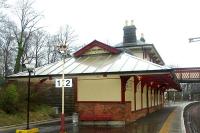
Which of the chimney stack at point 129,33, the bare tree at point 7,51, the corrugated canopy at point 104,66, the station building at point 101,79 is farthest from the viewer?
→ the bare tree at point 7,51

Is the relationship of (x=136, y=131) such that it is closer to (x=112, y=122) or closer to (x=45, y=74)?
(x=112, y=122)

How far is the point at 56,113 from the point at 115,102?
727 cm

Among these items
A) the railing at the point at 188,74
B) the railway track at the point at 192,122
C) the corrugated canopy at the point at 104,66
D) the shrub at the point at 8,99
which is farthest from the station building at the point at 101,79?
the railing at the point at 188,74

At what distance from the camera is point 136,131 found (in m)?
16.2

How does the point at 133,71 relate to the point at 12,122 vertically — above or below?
above

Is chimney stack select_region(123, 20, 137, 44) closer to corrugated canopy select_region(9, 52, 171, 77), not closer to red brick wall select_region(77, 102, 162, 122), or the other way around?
corrugated canopy select_region(9, 52, 171, 77)

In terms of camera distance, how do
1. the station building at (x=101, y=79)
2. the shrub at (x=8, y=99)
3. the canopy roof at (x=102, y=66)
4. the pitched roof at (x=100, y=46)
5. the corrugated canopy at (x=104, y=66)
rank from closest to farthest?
the canopy roof at (x=102, y=66), the corrugated canopy at (x=104, y=66), the station building at (x=101, y=79), the shrub at (x=8, y=99), the pitched roof at (x=100, y=46)

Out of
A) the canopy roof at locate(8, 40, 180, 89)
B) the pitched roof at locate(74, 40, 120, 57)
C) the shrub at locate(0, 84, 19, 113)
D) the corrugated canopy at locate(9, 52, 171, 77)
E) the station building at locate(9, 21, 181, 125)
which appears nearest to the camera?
the canopy roof at locate(8, 40, 180, 89)

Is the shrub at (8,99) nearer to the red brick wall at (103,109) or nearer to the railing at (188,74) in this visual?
the red brick wall at (103,109)

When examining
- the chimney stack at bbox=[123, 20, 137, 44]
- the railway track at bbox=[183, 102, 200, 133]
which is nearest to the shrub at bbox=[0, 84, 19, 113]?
the railway track at bbox=[183, 102, 200, 133]

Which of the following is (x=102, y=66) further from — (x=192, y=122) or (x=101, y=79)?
(x=192, y=122)

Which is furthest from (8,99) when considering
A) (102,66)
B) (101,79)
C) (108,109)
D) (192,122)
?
(192,122)

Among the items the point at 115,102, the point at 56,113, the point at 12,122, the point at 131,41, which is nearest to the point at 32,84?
the point at 56,113

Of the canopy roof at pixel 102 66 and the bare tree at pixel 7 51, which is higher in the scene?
the bare tree at pixel 7 51
